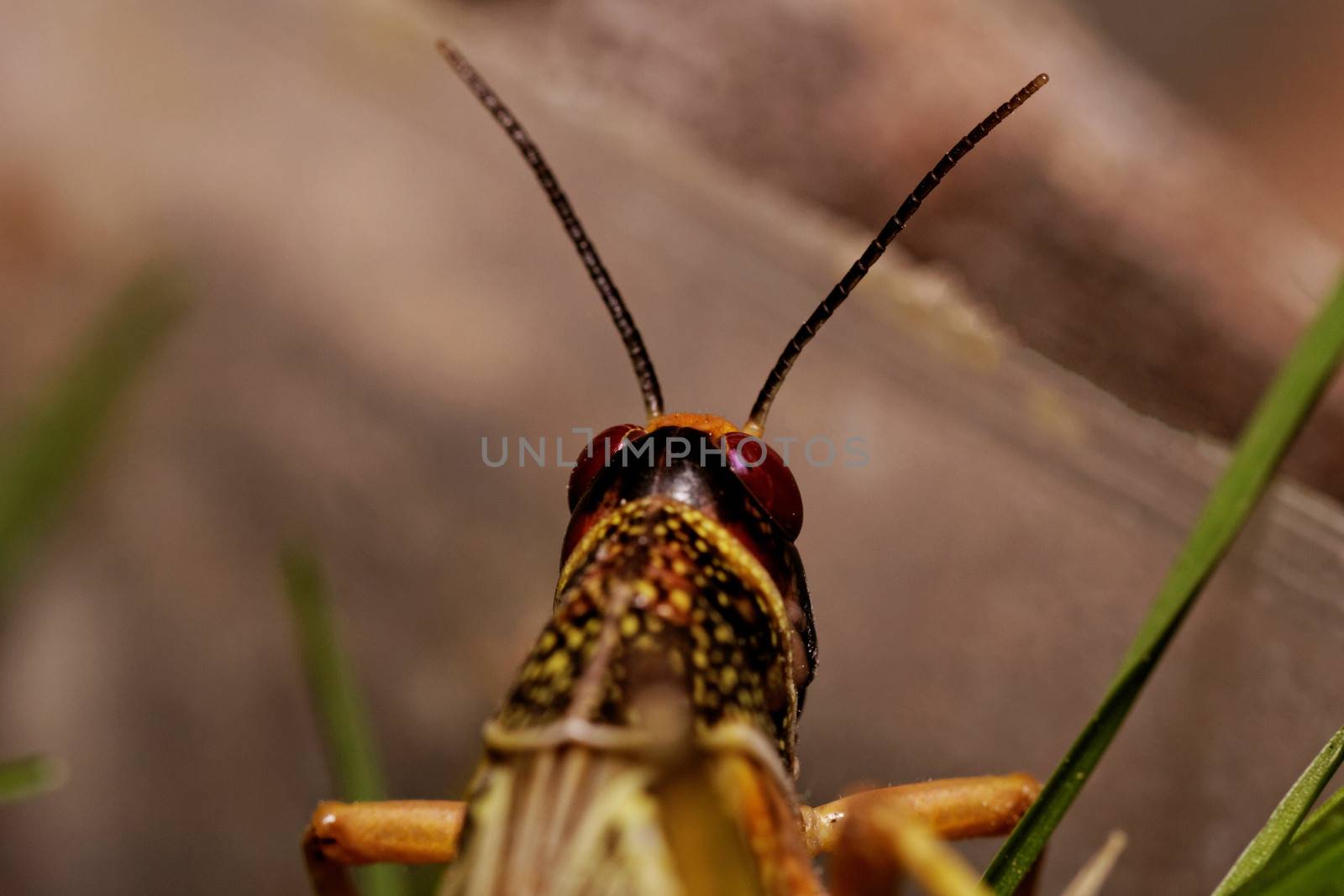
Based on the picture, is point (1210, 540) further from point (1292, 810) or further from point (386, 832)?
point (386, 832)

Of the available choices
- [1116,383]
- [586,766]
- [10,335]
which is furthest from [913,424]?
[10,335]

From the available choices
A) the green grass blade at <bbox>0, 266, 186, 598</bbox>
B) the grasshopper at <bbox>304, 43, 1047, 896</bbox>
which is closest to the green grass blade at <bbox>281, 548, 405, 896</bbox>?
the grasshopper at <bbox>304, 43, 1047, 896</bbox>

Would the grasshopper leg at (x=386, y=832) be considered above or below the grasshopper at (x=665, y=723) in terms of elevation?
below

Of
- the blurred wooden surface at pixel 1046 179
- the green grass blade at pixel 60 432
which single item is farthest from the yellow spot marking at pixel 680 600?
the blurred wooden surface at pixel 1046 179

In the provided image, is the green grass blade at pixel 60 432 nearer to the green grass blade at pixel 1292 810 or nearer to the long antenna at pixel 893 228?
the long antenna at pixel 893 228

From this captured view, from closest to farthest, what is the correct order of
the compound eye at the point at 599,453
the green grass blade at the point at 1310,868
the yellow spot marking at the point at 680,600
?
the green grass blade at the point at 1310,868, the yellow spot marking at the point at 680,600, the compound eye at the point at 599,453
